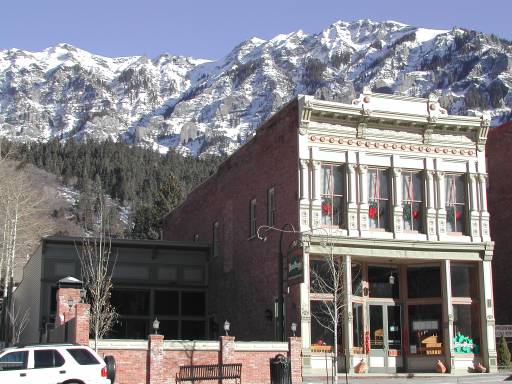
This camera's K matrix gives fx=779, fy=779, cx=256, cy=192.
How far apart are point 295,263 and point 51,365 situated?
12.2 meters

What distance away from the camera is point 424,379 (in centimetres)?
2992

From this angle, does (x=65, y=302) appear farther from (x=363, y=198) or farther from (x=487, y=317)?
(x=487, y=317)

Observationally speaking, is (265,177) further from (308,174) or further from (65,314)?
(65,314)

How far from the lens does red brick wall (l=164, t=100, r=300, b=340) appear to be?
3288cm

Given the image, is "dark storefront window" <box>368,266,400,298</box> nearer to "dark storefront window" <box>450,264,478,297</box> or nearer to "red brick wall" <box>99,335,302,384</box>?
"dark storefront window" <box>450,264,478,297</box>

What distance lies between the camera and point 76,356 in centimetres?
2034

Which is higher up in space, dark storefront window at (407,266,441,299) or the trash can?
dark storefront window at (407,266,441,299)

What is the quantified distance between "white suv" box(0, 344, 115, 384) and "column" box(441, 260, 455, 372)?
16.7 metres

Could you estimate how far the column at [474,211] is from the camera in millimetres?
33594

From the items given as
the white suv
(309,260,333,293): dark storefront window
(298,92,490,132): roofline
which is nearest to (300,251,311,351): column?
(309,260,333,293): dark storefront window

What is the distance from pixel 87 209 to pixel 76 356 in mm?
128121

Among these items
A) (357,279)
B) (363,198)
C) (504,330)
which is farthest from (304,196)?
(504,330)

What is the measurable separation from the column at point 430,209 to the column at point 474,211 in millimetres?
1754

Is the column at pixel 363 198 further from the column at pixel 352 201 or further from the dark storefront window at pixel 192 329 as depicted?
the dark storefront window at pixel 192 329
